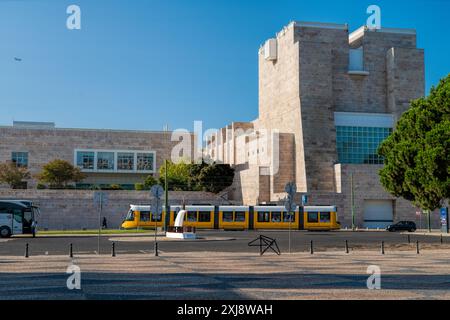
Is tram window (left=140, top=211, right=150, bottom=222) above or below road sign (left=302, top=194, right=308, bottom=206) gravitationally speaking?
below

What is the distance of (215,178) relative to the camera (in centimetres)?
7894

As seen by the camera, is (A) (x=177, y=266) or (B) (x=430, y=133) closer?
(A) (x=177, y=266)

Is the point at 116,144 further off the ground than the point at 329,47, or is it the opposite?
the point at 329,47

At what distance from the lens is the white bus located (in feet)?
133

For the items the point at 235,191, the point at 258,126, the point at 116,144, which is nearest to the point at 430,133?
the point at 235,191

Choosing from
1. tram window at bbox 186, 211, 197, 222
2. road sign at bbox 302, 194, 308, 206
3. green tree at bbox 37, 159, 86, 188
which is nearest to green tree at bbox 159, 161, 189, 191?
green tree at bbox 37, 159, 86, 188

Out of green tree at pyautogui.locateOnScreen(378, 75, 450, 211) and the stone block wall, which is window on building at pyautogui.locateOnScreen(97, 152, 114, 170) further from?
green tree at pyautogui.locateOnScreen(378, 75, 450, 211)

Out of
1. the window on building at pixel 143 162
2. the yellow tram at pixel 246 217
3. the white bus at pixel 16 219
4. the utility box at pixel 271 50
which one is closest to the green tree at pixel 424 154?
the yellow tram at pixel 246 217

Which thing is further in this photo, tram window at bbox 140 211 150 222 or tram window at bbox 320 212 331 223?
tram window at bbox 320 212 331 223

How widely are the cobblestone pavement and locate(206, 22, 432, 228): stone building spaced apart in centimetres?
4980

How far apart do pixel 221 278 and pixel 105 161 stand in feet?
263

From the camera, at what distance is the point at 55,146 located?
89750 millimetres
